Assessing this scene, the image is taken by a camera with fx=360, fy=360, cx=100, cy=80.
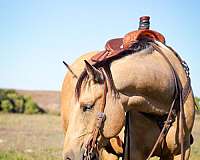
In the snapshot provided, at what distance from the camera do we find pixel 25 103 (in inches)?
1492

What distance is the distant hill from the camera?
42.3 m

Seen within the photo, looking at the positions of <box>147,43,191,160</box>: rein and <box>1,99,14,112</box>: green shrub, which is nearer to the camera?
<box>147,43,191,160</box>: rein

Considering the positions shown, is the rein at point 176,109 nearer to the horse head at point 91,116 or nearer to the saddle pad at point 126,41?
the saddle pad at point 126,41

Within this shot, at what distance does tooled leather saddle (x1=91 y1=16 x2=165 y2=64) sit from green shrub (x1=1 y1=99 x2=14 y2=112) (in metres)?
32.6

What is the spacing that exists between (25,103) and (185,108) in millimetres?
35459

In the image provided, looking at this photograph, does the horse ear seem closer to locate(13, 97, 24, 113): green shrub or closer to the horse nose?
the horse nose

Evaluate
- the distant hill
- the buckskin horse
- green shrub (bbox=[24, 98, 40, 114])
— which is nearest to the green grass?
the buckskin horse

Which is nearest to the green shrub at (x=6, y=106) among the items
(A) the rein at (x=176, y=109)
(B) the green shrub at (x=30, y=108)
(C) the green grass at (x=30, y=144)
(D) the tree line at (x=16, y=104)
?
(D) the tree line at (x=16, y=104)

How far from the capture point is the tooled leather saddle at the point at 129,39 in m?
3.35

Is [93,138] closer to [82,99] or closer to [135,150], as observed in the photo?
[82,99]

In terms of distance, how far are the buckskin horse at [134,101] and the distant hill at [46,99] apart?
36583 millimetres

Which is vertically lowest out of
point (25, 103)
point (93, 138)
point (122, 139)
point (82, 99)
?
point (25, 103)

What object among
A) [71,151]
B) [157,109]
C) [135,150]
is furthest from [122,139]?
[71,151]

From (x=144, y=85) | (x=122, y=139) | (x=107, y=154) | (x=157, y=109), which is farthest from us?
(x=107, y=154)
